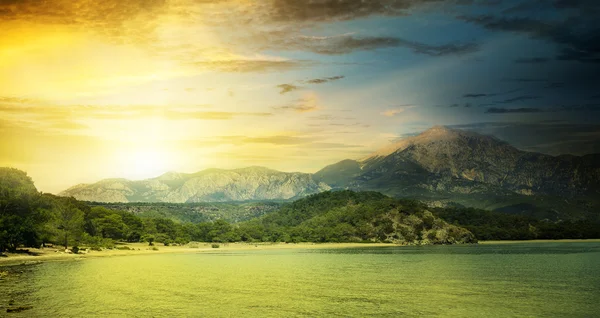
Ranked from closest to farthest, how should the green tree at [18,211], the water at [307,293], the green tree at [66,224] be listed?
1. the water at [307,293]
2. the green tree at [18,211]
3. the green tree at [66,224]

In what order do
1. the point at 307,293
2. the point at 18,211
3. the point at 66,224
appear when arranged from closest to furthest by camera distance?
the point at 307,293 → the point at 18,211 → the point at 66,224

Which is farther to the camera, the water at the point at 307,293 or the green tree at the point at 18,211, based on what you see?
the green tree at the point at 18,211

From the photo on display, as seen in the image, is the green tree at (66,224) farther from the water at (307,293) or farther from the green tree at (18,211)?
the water at (307,293)

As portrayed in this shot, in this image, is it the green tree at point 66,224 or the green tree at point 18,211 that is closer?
the green tree at point 18,211

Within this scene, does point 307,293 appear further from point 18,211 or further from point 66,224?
point 66,224

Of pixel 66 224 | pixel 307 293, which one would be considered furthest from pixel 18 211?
pixel 307 293

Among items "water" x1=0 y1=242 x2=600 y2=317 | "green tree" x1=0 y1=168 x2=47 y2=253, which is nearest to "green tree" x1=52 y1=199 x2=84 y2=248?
"green tree" x1=0 y1=168 x2=47 y2=253

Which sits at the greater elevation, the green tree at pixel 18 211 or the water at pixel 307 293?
the green tree at pixel 18 211

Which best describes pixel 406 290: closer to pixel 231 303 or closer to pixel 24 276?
pixel 231 303

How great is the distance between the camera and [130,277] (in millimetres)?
80250

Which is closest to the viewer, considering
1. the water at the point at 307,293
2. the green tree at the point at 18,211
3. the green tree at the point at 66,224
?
the water at the point at 307,293

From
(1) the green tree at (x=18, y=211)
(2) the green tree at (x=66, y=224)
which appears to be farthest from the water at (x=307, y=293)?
(2) the green tree at (x=66, y=224)

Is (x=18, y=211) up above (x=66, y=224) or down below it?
above

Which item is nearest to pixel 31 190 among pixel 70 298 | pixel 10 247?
pixel 10 247
